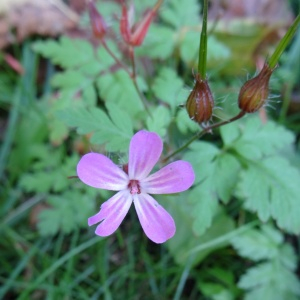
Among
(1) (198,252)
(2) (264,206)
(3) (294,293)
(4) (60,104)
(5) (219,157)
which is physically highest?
(4) (60,104)

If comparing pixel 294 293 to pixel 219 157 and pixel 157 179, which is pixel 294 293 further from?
pixel 157 179

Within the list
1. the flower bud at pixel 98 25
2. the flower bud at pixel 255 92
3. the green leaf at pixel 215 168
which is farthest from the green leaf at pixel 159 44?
the flower bud at pixel 255 92

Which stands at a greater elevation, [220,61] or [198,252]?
[220,61]

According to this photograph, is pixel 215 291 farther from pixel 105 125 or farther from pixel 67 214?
pixel 105 125

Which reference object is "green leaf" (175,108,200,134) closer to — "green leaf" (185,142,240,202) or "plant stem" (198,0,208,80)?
"green leaf" (185,142,240,202)

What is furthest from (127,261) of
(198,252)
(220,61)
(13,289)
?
(220,61)

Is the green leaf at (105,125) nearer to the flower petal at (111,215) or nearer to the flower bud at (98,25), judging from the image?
the flower petal at (111,215)
